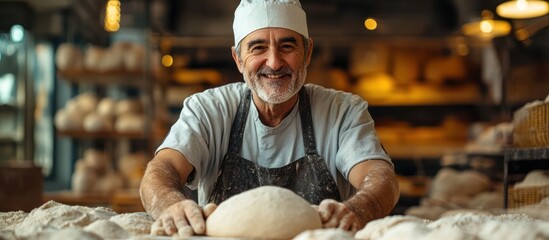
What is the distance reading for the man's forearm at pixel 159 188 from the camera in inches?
84.2

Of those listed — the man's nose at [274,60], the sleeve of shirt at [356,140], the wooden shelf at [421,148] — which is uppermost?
the man's nose at [274,60]

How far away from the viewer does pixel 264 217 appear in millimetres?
1792

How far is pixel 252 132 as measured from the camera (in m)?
2.73

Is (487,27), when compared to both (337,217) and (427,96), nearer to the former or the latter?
(427,96)

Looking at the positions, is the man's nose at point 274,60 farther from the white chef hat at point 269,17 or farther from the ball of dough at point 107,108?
the ball of dough at point 107,108

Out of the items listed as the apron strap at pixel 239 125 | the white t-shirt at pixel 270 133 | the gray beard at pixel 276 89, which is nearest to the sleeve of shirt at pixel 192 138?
the white t-shirt at pixel 270 133

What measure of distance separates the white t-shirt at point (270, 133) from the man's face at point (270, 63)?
0.15 m

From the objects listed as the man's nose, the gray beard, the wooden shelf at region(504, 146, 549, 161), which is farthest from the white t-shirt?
the wooden shelf at region(504, 146, 549, 161)

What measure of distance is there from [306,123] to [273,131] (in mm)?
124

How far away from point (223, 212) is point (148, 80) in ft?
14.7

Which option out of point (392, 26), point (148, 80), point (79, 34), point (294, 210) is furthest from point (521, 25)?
point (79, 34)

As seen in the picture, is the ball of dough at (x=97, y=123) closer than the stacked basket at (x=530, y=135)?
No

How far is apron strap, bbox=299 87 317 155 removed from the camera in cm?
267

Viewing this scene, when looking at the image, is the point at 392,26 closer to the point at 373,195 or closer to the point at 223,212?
the point at 373,195
